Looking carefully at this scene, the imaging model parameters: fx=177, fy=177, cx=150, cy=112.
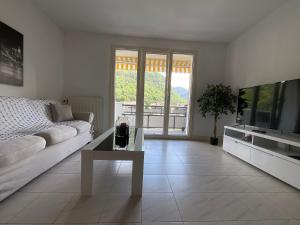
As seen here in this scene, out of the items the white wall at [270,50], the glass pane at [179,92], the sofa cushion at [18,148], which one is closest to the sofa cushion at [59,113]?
the sofa cushion at [18,148]

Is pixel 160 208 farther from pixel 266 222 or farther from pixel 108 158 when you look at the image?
pixel 266 222

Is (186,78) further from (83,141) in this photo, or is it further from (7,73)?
(7,73)

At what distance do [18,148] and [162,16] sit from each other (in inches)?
119

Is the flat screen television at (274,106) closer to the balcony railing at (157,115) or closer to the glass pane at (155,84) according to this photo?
the balcony railing at (157,115)

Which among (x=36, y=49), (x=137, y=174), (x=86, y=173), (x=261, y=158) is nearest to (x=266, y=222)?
(x=137, y=174)

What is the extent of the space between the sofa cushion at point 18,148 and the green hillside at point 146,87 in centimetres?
279

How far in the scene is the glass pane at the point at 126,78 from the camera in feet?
14.6

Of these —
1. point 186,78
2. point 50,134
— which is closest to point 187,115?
point 186,78

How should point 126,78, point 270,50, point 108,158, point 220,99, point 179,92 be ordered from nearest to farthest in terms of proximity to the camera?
point 108,158 < point 270,50 < point 220,99 < point 126,78 < point 179,92

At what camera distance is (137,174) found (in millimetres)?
1666

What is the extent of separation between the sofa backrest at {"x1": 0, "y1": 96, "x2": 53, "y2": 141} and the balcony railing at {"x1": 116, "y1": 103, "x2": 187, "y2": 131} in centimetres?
201

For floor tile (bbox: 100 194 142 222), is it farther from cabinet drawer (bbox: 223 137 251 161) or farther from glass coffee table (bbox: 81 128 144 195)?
cabinet drawer (bbox: 223 137 251 161)

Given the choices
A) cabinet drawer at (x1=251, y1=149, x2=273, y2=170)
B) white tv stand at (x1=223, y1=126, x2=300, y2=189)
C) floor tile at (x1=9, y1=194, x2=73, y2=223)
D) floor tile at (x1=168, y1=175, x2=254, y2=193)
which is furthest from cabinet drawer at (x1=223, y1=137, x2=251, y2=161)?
floor tile at (x1=9, y1=194, x2=73, y2=223)

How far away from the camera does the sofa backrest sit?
6.65 ft
